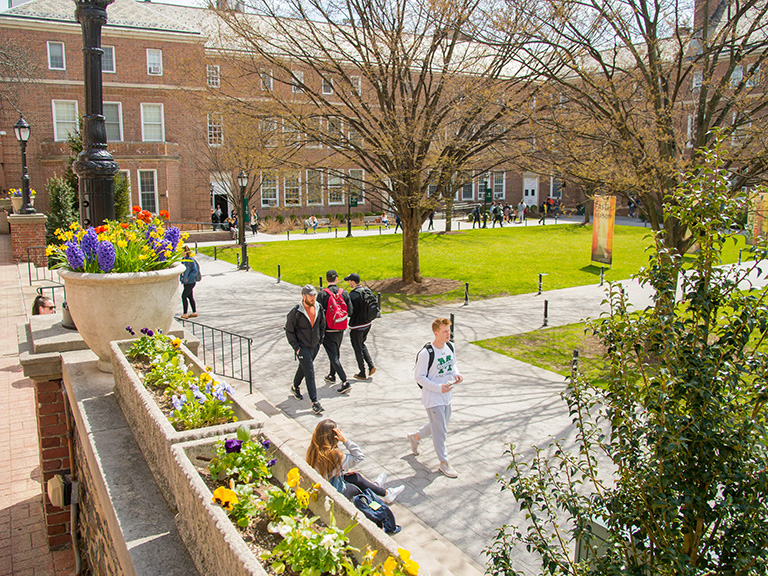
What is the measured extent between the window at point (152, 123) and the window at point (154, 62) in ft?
6.47

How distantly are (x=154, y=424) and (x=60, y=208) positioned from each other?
2243 centimetres

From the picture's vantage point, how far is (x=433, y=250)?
96.1 feet

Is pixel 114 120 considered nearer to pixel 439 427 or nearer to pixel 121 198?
pixel 121 198

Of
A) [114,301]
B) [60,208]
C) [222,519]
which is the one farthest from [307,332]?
[60,208]

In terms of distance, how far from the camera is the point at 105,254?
562 cm

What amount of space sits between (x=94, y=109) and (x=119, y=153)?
33.7 metres

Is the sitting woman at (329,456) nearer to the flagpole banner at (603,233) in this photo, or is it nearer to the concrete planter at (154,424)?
the concrete planter at (154,424)

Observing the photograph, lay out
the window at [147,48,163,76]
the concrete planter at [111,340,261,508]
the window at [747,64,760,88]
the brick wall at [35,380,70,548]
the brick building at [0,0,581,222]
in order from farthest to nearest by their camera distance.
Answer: the window at [147,48,163,76]
the brick building at [0,0,581,222]
the window at [747,64,760,88]
the brick wall at [35,380,70,548]
the concrete planter at [111,340,261,508]

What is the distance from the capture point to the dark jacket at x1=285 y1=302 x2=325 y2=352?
9398mm

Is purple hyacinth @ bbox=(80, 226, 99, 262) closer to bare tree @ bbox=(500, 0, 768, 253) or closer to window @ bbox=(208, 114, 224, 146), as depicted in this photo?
bare tree @ bbox=(500, 0, 768, 253)

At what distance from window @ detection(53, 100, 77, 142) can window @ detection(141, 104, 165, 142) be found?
3892 mm

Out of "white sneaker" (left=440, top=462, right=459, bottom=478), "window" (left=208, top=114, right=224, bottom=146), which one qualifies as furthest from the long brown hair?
"window" (left=208, top=114, right=224, bottom=146)

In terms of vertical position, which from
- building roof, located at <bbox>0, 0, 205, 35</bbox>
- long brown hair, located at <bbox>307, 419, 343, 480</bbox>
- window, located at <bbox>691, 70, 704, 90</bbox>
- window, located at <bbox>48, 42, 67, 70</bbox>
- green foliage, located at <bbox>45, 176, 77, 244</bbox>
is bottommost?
long brown hair, located at <bbox>307, 419, 343, 480</bbox>

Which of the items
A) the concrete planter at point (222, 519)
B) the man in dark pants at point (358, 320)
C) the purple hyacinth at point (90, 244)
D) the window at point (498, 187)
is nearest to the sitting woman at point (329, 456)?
the concrete planter at point (222, 519)
